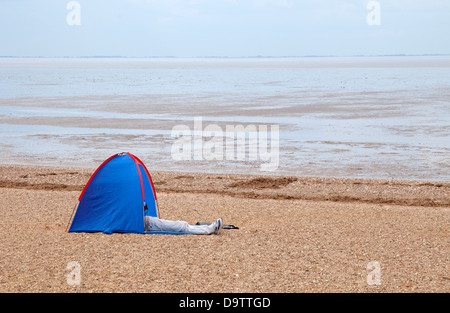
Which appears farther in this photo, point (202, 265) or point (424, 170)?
point (424, 170)

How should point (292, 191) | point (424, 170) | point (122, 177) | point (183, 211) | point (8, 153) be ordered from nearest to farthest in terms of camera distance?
1. point (122, 177)
2. point (183, 211)
3. point (292, 191)
4. point (424, 170)
5. point (8, 153)

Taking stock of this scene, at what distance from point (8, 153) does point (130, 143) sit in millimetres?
4757

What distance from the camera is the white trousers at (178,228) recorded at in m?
11.6

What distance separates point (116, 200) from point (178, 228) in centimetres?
164

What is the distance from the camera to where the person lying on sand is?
11.6 meters

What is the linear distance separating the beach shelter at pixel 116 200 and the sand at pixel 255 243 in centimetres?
49

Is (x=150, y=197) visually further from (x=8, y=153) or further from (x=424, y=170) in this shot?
(x=8, y=153)

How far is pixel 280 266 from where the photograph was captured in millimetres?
9516
